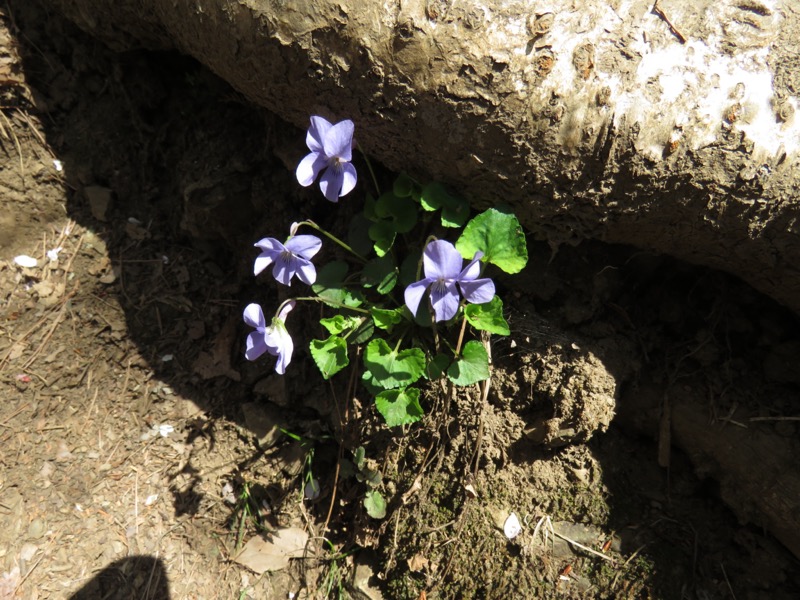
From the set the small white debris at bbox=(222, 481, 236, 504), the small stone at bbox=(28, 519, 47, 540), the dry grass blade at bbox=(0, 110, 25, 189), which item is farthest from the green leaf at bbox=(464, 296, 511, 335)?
the dry grass blade at bbox=(0, 110, 25, 189)

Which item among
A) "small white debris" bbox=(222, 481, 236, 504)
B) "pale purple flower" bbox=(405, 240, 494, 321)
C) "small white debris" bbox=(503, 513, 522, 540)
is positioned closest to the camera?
"pale purple flower" bbox=(405, 240, 494, 321)

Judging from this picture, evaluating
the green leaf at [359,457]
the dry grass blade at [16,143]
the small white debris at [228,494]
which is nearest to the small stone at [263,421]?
the small white debris at [228,494]

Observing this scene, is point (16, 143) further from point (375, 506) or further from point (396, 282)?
point (375, 506)

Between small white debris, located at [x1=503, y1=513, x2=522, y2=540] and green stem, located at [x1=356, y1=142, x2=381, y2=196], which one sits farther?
small white debris, located at [x1=503, y1=513, x2=522, y2=540]

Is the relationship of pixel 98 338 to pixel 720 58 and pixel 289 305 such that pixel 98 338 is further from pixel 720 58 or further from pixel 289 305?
pixel 720 58

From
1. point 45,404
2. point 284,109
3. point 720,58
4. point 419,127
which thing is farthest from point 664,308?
point 45,404

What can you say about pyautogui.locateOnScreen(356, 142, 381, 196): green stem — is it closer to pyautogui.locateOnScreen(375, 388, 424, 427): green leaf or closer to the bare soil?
the bare soil

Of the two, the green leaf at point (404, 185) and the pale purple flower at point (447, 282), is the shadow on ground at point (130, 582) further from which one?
the green leaf at point (404, 185)
